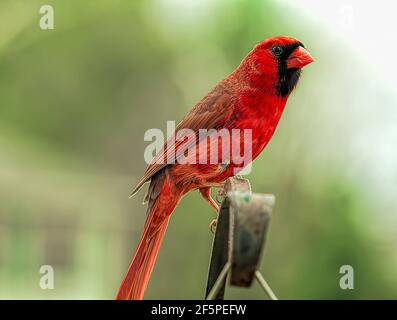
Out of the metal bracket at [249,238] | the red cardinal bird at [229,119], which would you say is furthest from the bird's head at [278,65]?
the metal bracket at [249,238]

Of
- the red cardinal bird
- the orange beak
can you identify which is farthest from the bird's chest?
the orange beak

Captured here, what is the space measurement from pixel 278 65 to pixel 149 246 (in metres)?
0.91

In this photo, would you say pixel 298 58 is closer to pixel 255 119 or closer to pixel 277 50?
pixel 277 50

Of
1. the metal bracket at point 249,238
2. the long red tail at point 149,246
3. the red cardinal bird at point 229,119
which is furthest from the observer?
the red cardinal bird at point 229,119

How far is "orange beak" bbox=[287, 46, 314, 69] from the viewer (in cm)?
253

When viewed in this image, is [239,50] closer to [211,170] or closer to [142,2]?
[142,2]

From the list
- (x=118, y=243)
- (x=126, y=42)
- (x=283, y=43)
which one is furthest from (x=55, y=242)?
(x=283, y=43)

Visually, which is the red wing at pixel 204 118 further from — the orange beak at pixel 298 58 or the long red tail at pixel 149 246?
the orange beak at pixel 298 58

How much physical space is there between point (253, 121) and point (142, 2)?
1644 mm

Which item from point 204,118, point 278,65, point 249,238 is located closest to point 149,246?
point 204,118

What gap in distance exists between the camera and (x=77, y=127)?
3.77 m

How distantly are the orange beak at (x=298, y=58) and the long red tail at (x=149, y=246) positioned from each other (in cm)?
68

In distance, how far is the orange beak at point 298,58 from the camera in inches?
99.7

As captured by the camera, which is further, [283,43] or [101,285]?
[101,285]
